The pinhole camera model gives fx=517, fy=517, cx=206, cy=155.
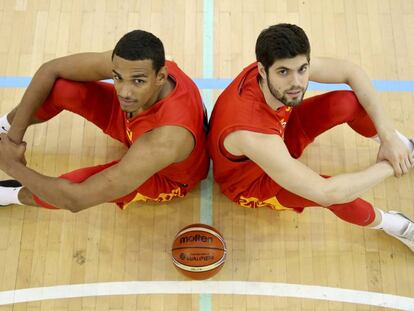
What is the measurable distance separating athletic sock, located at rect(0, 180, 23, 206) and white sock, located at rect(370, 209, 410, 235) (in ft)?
8.71

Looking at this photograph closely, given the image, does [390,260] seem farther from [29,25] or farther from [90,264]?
[29,25]

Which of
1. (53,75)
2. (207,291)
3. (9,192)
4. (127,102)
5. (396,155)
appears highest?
(127,102)

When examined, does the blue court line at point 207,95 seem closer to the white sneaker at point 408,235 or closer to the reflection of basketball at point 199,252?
the reflection of basketball at point 199,252

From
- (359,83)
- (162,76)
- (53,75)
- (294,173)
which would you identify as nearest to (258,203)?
(294,173)

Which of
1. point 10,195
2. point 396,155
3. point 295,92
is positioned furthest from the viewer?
point 10,195

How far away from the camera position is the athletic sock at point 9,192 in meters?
3.85

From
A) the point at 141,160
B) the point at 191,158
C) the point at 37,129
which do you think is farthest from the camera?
the point at 37,129

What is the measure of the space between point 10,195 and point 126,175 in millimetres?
1345

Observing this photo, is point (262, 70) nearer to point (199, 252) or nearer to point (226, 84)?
point (199, 252)

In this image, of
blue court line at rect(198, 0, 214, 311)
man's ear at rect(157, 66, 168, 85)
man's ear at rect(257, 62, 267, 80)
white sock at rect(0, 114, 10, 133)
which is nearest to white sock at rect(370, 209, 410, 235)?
blue court line at rect(198, 0, 214, 311)

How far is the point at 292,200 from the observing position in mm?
3453

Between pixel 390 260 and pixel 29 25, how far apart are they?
11.9 feet

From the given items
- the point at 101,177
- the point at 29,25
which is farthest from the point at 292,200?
the point at 29,25

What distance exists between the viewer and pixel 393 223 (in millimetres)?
3732
